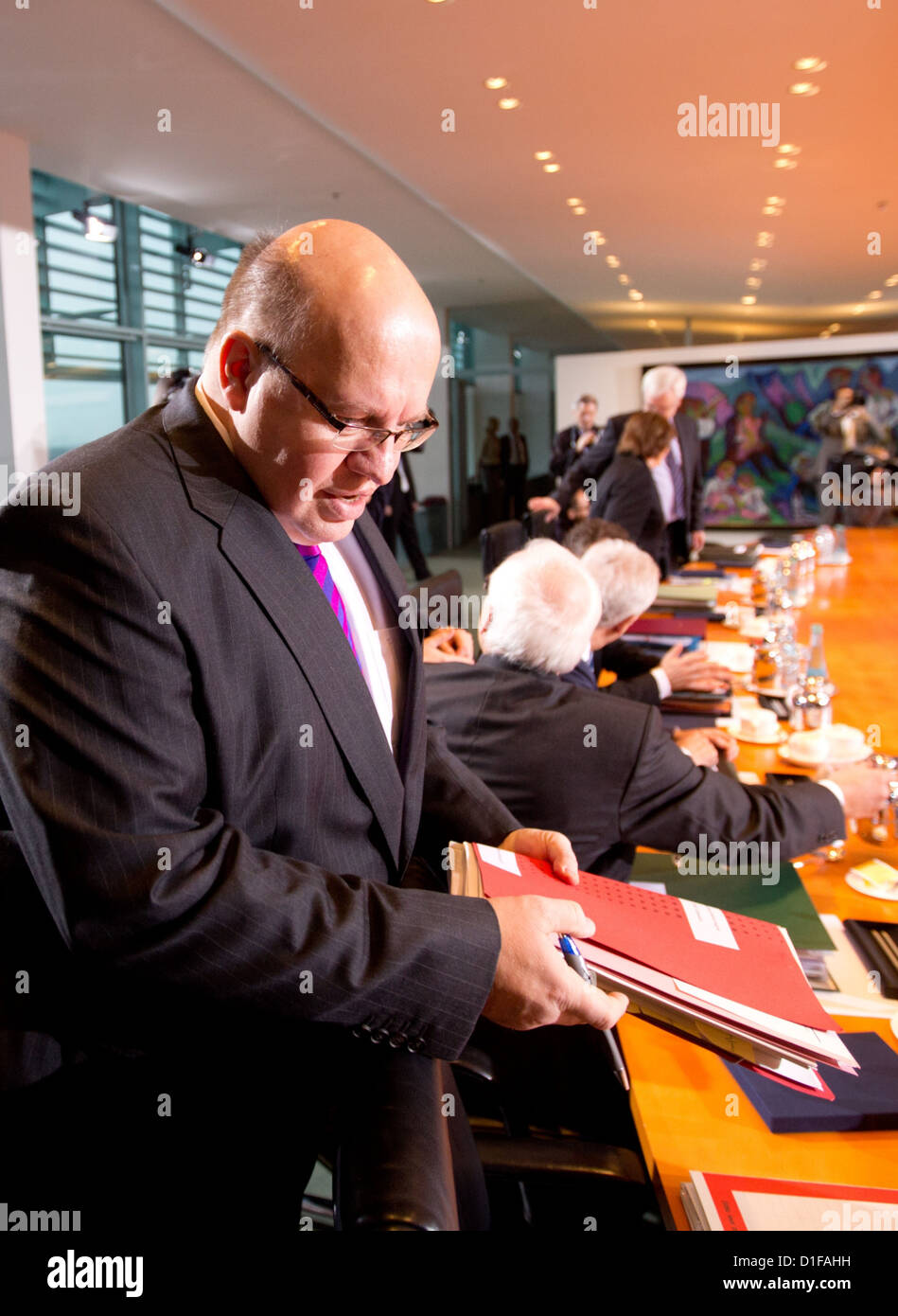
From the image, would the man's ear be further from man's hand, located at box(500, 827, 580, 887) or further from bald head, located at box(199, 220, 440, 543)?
man's hand, located at box(500, 827, 580, 887)

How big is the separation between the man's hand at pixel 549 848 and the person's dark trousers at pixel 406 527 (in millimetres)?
6732

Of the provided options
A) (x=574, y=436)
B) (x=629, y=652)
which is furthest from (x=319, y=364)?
(x=574, y=436)

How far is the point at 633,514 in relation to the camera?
484 centimetres

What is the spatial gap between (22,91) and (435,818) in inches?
197

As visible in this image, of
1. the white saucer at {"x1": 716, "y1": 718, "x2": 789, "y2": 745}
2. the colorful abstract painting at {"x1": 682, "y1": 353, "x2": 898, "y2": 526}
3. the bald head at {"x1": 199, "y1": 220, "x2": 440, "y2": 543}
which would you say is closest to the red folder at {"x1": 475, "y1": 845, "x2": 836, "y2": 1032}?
the bald head at {"x1": 199, "y1": 220, "x2": 440, "y2": 543}

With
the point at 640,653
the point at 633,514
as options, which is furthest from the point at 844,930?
the point at 633,514

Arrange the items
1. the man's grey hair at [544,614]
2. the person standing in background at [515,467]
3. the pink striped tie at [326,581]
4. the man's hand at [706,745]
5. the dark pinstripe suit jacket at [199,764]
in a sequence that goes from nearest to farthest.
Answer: the dark pinstripe suit jacket at [199,764]
the pink striped tie at [326,581]
the man's grey hair at [544,614]
the man's hand at [706,745]
the person standing in background at [515,467]

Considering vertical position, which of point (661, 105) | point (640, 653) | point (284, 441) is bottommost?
point (640, 653)

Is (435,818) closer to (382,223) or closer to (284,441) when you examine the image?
(284,441)

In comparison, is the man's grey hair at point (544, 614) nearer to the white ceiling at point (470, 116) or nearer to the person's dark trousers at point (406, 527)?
the white ceiling at point (470, 116)

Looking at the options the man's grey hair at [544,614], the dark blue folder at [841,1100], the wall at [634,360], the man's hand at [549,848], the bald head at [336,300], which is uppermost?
the wall at [634,360]

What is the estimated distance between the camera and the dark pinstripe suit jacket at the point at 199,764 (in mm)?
876

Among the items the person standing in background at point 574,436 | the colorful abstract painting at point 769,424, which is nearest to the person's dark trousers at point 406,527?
the person standing in background at point 574,436

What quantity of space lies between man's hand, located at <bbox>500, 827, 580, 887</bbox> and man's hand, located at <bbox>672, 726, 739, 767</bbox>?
0.95m
